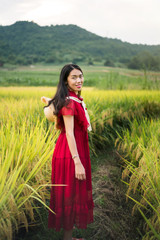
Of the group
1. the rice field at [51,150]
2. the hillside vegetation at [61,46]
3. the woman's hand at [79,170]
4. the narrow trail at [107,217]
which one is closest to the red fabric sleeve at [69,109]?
the woman's hand at [79,170]

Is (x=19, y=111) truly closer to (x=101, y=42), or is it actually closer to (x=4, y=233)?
(x=4, y=233)

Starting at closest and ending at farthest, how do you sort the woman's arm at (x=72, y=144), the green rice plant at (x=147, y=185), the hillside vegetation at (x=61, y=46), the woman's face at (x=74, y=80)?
the woman's arm at (x=72, y=144) → the woman's face at (x=74, y=80) → the green rice plant at (x=147, y=185) → the hillside vegetation at (x=61, y=46)

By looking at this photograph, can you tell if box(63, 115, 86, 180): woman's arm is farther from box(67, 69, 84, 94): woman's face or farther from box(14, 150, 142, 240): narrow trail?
box(14, 150, 142, 240): narrow trail

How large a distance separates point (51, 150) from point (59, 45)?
6696 centimetres

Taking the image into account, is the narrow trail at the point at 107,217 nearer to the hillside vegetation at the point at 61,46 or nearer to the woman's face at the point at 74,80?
the woman's face at the point at 74,80

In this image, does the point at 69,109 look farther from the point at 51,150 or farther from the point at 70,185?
the point at 51,150

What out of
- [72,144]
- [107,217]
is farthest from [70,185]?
[107,217]

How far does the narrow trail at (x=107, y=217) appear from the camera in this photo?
183 cm

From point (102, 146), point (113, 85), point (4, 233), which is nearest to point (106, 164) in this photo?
point (102, 146)

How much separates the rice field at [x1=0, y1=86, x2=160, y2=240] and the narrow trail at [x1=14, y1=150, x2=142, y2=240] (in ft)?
0.34

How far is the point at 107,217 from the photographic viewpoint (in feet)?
6.88

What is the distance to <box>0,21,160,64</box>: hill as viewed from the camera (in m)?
52.5

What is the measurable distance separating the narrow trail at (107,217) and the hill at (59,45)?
127 feet

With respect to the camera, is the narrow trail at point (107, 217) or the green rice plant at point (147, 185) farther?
the narrow trail at point (107, 217)
